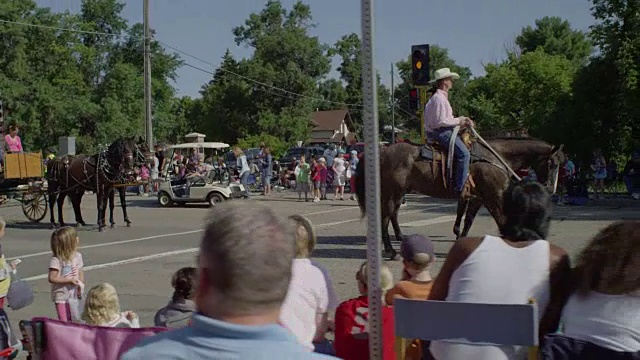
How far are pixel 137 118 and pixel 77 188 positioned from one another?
51761 mm

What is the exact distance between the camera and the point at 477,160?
44.0 ft

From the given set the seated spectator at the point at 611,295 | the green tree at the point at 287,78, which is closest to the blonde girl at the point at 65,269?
the seated spectator at the point at 611,295

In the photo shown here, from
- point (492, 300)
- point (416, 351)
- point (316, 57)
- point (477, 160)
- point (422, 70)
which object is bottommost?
point (416, 351)

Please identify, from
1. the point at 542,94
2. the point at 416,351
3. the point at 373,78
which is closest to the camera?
the point at 373,78

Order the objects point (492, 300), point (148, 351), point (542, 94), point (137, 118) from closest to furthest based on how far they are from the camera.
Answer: point (148, 351) < point (492, 300) < point (542, 94) < point (137, 118)

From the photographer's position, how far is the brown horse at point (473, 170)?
13359 mm

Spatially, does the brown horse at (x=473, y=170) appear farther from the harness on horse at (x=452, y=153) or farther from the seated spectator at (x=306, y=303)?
the seated spectator at (x=306, y=303)

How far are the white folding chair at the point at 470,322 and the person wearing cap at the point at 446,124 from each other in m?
9.23

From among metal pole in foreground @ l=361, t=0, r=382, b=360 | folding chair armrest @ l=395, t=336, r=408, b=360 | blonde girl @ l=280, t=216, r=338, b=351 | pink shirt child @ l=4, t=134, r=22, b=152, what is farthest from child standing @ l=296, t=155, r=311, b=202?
metal pole in foreground @ l=361, t=0, r=382, b=360

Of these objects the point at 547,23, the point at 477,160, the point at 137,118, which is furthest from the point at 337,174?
the point at 547,23

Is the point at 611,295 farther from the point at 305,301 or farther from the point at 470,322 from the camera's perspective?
the point at 305,301

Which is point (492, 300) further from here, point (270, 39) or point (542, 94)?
point (270, 39)

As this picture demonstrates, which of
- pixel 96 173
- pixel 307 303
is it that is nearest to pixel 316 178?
pixel 96 173

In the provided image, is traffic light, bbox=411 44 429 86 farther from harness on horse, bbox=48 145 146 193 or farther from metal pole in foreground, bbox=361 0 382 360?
metal pole in foreground, bbox=361 0 382 360
